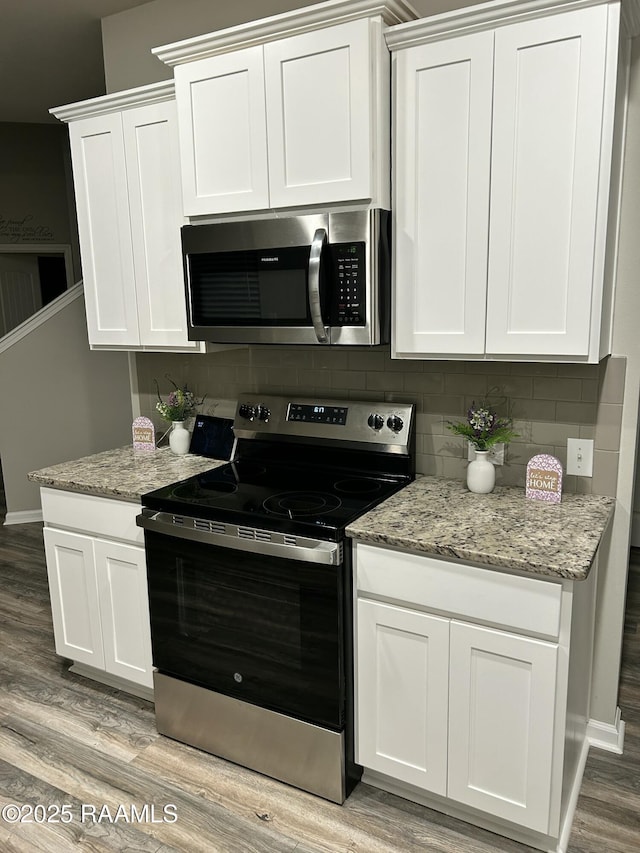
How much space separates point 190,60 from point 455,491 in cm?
170

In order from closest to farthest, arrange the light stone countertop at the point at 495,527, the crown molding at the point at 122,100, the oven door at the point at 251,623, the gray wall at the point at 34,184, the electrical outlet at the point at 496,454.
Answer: the light stone countertop at the point at 495,527 → the oven door at the point at 251,623 → the electrical outlet at the point at 496,454 → the crown molding at the point at 122,100 → the gray wall at the point at 34,184

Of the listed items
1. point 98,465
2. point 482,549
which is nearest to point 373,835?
point 482,549

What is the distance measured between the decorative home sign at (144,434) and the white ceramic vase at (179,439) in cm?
14

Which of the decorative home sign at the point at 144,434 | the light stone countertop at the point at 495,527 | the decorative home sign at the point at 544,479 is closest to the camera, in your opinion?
the light stone countertop at the point at 495,527

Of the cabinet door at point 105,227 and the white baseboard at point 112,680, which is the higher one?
the cabinet door at point 105,227

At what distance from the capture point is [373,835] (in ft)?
6.46

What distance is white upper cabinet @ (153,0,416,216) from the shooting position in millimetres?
1943

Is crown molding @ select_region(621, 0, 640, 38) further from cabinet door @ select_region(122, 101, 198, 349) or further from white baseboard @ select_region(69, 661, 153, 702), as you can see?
white baseboard @ select_region(69, 661, 153, 702)

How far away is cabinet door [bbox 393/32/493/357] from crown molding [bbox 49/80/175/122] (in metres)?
0.90

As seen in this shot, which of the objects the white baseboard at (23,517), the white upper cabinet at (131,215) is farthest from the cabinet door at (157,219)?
the white baseboard at (23,517)

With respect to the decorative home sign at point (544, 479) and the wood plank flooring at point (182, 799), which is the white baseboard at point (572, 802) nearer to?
the wood plank flooring at point (182, 799)

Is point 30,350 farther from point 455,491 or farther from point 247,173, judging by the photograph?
point 455,491

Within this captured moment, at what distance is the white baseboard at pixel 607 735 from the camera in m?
2.33

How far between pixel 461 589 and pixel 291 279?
3.61 feet
